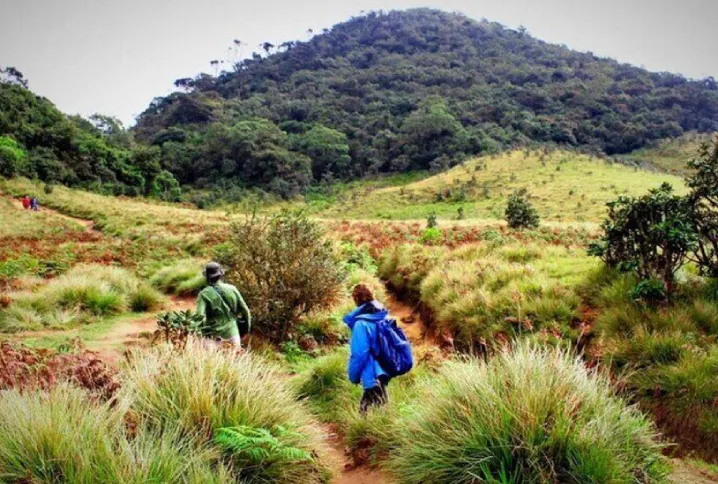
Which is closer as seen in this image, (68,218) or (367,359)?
(367,359)

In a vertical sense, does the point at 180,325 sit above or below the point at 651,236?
below

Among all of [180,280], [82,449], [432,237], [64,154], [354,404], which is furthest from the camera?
[64,154]

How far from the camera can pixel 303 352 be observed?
8.21 meters

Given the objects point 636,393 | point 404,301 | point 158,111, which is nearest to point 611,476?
point 636,393

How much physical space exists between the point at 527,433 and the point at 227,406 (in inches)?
92.1

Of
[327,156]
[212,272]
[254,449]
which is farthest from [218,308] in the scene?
[327,156]

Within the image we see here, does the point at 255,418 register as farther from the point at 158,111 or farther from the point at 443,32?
the point at 443,32

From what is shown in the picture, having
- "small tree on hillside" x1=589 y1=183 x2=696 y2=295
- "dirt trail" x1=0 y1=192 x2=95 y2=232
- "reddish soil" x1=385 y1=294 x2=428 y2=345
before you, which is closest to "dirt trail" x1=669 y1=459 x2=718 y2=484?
"small tree on hillside" x1=589 y1=183 x2=696 y2=295

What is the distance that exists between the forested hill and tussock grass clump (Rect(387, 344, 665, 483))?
66081mm

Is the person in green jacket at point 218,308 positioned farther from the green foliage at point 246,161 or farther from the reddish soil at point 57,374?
the green foliage at point 246,161

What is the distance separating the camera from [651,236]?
23.2 feet

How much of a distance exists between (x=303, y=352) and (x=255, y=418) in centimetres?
423

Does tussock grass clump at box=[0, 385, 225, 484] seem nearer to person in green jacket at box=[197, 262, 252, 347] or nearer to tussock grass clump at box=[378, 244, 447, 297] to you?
person in green jacket at box=[197, 262, 252, 347]

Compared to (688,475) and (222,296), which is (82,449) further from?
(688,475)
